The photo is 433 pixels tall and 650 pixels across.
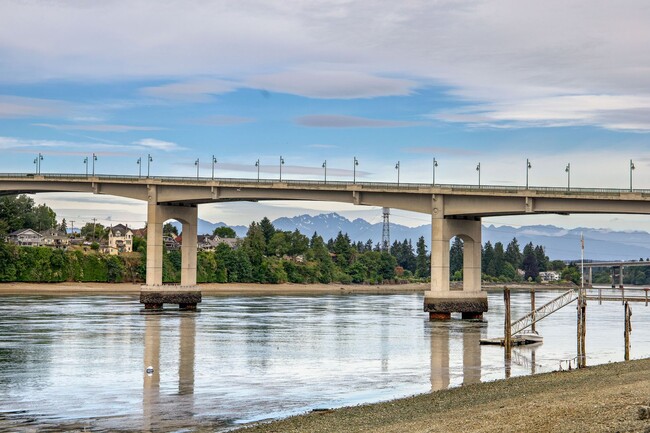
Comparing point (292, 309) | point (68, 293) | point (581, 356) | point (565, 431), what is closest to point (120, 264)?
point (68, 293)

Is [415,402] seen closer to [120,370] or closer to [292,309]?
[120,370]

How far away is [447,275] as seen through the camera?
103m

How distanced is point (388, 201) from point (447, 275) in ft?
33.9

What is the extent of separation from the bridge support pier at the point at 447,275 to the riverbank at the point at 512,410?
54.8 meters

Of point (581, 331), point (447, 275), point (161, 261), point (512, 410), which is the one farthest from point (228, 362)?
point (161, 261)

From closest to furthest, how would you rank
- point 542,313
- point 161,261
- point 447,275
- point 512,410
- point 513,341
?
point 512,410 → point 513,341 → point 542,313 → point 447,275 → point 161,261

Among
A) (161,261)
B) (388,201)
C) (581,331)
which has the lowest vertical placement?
(581,331)

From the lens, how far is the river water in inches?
1558

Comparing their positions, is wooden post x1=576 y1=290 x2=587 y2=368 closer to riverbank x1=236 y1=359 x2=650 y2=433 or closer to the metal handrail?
the metal handrail

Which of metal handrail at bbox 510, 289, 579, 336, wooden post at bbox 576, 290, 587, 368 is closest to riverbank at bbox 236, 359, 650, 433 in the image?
wooden post at bbox 576, 290, 587, 368

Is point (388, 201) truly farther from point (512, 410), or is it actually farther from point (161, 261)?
point (512, 410)

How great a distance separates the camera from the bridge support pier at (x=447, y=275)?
10131 centimetres

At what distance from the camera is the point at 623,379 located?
1585 inches

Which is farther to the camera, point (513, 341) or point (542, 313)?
point (542, 313)
